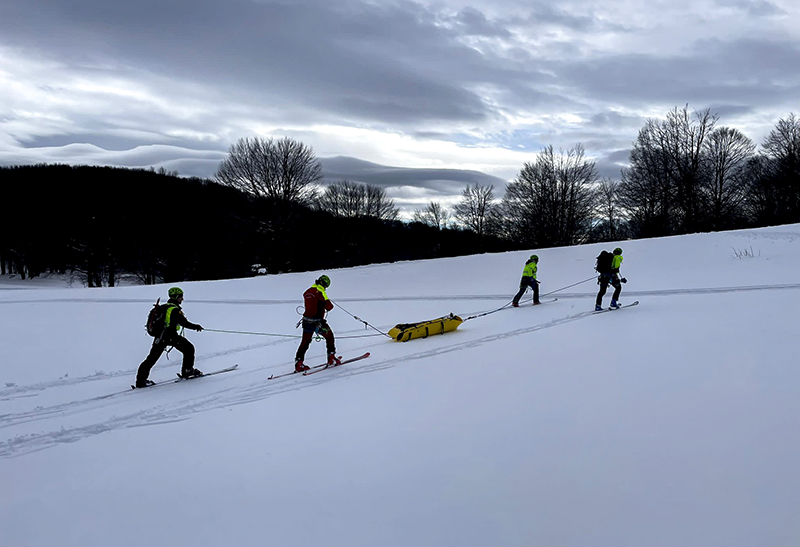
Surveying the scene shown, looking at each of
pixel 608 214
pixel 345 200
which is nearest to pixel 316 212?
pixel 345 200

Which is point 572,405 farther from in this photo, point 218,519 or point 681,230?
point 681,230

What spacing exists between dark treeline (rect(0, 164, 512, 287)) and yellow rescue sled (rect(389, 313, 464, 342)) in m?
29.3

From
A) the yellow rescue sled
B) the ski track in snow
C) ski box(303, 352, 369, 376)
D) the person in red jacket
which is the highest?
the person in red jacket

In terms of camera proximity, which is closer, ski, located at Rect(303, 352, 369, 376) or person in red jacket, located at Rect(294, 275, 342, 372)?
ski, located at Rect(303, 352, 369, 376)

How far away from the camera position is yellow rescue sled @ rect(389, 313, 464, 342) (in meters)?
11.1

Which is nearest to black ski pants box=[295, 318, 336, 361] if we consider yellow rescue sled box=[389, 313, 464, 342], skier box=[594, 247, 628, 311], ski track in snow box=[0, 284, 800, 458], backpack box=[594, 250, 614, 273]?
ski track in snow box=[0, 284, 800, 458]

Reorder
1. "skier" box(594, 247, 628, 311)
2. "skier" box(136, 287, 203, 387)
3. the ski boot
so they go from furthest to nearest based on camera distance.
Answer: "skier" box(594, 247, 628, 311) < the ski boot < "skier" box(136, 287, 203, 387)

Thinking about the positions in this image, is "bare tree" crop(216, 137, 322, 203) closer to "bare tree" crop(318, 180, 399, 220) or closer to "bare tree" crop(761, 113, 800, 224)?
"bare tree" crop(318, 180, 399, 220)

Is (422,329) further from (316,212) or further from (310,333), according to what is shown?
(316,212)

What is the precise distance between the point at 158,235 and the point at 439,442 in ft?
168

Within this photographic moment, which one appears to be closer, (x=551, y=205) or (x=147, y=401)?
(x=147, y=401)

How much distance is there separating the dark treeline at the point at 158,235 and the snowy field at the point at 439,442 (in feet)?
104

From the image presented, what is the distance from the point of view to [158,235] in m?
49.0

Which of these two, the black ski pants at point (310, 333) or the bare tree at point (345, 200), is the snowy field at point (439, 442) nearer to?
the black ski pants at point (310, 333)
